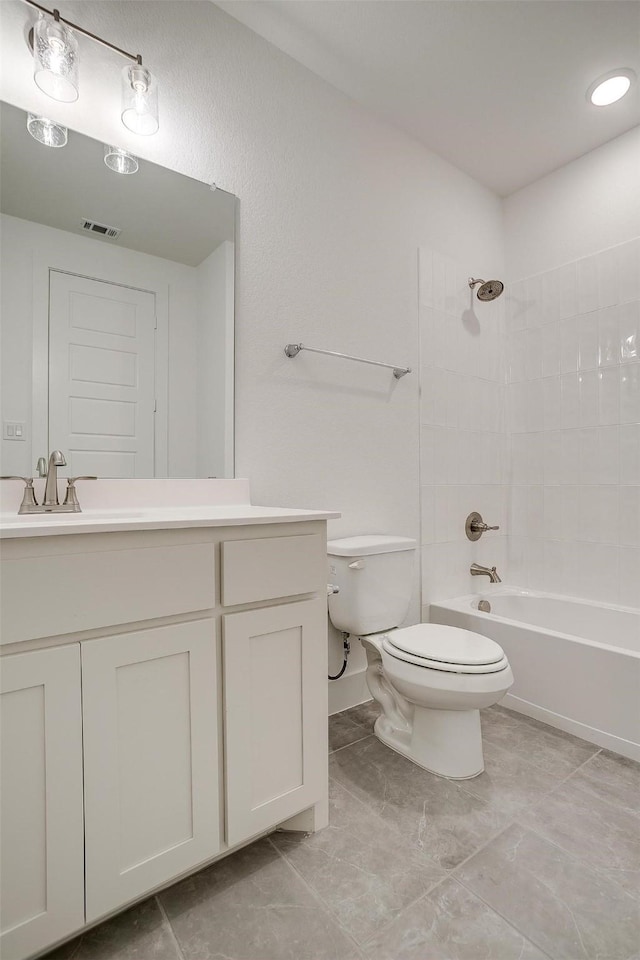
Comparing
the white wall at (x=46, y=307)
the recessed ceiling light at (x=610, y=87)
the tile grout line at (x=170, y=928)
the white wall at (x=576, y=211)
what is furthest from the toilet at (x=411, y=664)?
the recessed ceiling light at (x=610, y=87)

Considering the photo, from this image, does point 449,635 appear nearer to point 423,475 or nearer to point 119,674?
point 423,475

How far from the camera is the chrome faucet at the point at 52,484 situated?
1252 millimetres

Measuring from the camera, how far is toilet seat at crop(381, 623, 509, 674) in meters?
1.47

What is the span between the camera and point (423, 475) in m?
2.32

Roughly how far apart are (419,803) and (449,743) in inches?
8.1

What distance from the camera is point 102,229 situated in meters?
1.45

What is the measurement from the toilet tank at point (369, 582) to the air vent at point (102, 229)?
48.4 inches

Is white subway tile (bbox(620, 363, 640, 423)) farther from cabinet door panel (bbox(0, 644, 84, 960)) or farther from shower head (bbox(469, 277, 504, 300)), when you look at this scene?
cabinet door panel (bbox(0, 644, 84, 960))

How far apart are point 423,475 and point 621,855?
149 centimetres

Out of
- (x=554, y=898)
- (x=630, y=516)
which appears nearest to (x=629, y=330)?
(x=630, y=516)

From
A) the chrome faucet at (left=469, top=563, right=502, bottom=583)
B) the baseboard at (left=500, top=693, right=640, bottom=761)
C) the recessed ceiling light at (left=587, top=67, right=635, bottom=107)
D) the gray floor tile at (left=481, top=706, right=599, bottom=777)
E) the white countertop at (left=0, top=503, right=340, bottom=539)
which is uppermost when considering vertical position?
the recessed ceiling light at (left=587, top=67, right=635, bottom=107)

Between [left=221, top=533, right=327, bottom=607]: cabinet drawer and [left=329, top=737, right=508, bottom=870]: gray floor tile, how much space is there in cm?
72

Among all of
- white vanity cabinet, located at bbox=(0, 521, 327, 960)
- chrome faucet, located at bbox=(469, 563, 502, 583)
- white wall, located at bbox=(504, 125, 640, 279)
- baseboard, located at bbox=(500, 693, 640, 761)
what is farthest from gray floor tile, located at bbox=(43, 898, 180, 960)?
white wall, located at bbox=(504, 125, 640, 279)

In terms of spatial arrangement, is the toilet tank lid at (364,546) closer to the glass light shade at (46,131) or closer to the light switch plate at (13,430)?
the light switch plate at (13,430)
